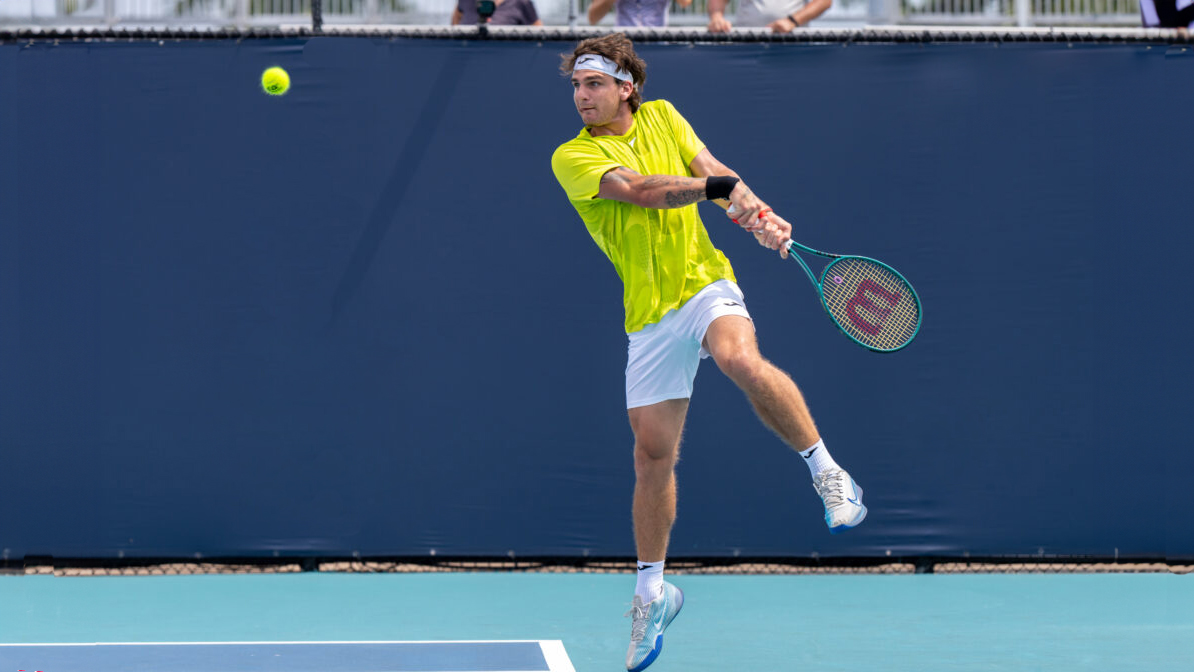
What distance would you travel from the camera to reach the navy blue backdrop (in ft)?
19.9

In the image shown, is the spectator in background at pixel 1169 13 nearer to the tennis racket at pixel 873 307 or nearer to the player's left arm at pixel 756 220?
the tennis racket at pixel 873 307

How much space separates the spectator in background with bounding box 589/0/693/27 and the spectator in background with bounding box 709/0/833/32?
0.91 ft

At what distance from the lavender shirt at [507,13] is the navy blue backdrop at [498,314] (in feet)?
1.50

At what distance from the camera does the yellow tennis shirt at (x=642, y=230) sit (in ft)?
13.9

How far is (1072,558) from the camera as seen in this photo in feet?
20.2

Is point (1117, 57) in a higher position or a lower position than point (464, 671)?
higher

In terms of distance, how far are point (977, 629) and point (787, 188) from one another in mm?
2254

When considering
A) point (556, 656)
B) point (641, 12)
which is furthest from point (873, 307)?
point (641, 12)

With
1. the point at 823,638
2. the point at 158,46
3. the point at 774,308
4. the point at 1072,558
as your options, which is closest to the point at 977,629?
the point at 823,638

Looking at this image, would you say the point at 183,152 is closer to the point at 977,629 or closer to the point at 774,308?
the point at 774,308

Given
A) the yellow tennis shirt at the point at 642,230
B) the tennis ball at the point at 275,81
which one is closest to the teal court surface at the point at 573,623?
the yellow tennis shirt at the point at 642,230

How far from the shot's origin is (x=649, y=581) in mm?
4293

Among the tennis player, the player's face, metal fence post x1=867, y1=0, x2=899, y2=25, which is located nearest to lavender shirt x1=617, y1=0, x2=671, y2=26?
metal fence post x1=867, y1=0, x2=899, y2=25

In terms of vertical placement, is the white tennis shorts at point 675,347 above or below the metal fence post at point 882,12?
below
